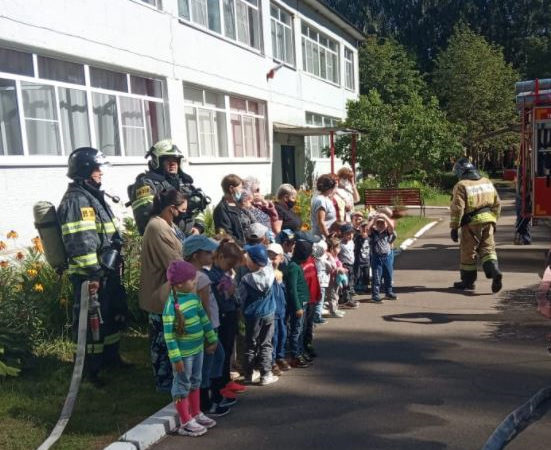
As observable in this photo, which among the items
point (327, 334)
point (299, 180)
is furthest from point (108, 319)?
point (299, 180)

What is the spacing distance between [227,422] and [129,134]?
8434mm

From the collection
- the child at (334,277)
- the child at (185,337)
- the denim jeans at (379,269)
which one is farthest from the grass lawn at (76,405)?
the denim jeans at (379,269)

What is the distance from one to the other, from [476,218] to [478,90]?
31.8m

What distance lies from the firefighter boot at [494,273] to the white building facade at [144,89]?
20.6ft

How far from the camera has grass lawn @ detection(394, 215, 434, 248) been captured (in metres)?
13.9

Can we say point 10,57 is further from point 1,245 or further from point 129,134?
point 1,245

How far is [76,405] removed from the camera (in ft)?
14.7

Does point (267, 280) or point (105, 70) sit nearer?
point (267, 280)

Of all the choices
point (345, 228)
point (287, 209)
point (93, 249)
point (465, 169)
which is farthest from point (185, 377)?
point (465, 169)

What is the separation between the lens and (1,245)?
588 cm

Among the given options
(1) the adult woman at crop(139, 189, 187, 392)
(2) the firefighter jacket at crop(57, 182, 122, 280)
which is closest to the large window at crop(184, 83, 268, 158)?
(2) the firefighter jacket at crop(57, 182, 122, 280)

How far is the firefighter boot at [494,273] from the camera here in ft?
25.6

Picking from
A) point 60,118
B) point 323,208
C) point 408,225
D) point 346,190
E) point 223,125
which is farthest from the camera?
point 408,225

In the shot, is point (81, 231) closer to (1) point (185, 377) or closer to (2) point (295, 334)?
(1) point (185, 377)
